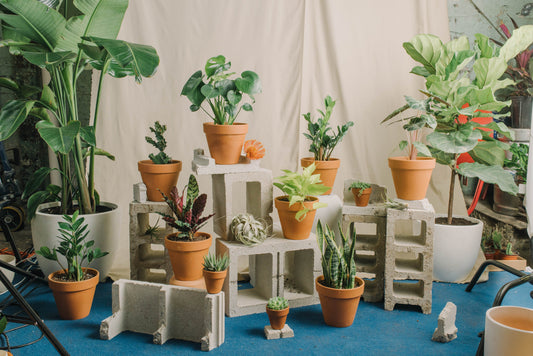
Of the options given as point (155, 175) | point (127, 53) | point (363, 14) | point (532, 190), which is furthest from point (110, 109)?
point (532, 190)

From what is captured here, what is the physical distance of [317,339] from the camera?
2184 millimetres

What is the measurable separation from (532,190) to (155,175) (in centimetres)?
178

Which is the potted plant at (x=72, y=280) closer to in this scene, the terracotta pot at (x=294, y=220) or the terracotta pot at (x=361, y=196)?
the terracotta pot at (x=294, y=220)

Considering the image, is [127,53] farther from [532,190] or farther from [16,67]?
[16,67]

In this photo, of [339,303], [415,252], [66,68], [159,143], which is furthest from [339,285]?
[66,68]

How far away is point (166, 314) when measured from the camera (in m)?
2.14

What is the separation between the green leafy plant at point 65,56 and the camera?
219cm

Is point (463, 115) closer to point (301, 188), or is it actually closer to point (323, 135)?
point (323, 135)

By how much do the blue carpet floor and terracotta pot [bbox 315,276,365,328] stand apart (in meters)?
0.04

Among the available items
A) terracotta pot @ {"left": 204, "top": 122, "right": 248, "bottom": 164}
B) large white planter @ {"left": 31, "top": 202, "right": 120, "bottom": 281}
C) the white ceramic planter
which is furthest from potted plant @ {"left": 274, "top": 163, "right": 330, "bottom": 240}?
the white ceramic planter

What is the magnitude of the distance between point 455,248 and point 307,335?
44.6 inches

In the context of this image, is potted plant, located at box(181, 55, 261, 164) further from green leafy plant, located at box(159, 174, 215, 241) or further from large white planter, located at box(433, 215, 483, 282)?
large white planter, located at box(433, 215, 483, 282)

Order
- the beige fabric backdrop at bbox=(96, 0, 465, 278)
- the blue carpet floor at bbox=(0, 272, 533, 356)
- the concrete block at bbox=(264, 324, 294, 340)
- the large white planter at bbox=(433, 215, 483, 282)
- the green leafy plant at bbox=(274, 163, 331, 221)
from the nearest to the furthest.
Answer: the blue carpet floor at bbox=(0, 272, 533, 356), the concrete block at bbox=(264, 324, 294, 340), the green leafy plant at bbox=(274, 163, 331, 221), the large white planter at bbox=(433, 215, 483, 282), the beige fabric backdrop at bbox=(96, 0, 465, 278)

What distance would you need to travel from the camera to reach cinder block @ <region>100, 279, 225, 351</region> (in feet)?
6.85
